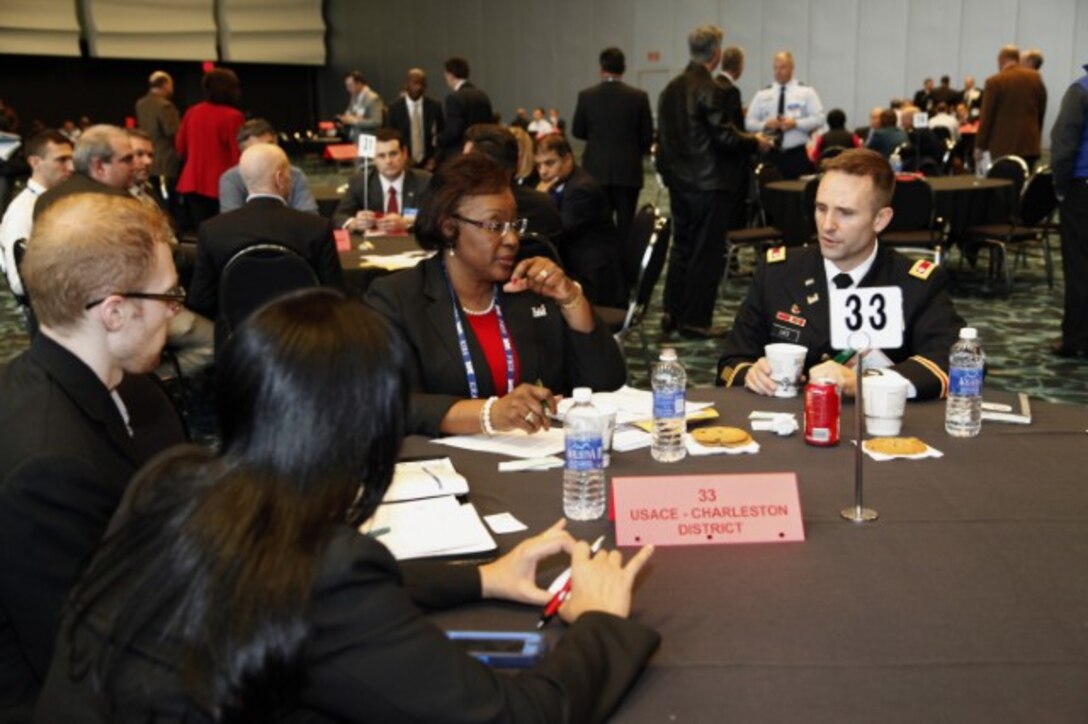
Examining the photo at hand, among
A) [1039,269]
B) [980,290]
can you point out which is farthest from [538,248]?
[1039,269]

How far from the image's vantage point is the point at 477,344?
A: 2.70 m

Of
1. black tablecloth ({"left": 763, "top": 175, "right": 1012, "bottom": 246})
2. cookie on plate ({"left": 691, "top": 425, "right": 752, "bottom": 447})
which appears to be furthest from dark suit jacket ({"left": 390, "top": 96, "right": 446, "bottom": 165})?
cookie on plate ({"left": 691, "top": 425, "right": 752, "bottom": 447})

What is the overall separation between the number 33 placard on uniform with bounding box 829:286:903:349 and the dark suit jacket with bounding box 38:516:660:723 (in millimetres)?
1299

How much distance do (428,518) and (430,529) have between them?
50mm

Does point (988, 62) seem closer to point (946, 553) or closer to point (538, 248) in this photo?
point (538, 248)

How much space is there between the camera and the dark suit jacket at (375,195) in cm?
620

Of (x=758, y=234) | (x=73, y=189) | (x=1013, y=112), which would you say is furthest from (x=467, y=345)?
(x=1013, y=112)

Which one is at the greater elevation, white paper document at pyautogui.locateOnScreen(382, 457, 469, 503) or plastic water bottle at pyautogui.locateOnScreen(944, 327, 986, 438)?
plastic water bottle at pyautogui.locateOnScreen(944, 327, 986, 438)

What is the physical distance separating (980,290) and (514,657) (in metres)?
7.15

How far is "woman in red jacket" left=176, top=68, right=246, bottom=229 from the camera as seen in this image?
25.4 feet

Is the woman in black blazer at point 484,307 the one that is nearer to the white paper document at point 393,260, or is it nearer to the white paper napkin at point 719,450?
the white paper napkin at point 719,450

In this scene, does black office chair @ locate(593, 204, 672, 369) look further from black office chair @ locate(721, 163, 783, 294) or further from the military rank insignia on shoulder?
black office chair @ locate(721, 163, 783, 294)

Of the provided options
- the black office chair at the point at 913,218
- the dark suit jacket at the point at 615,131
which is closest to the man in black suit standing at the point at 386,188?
the dark suit jacket at the point at 615,131

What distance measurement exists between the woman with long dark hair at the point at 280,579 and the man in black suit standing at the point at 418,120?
9.48 meters
